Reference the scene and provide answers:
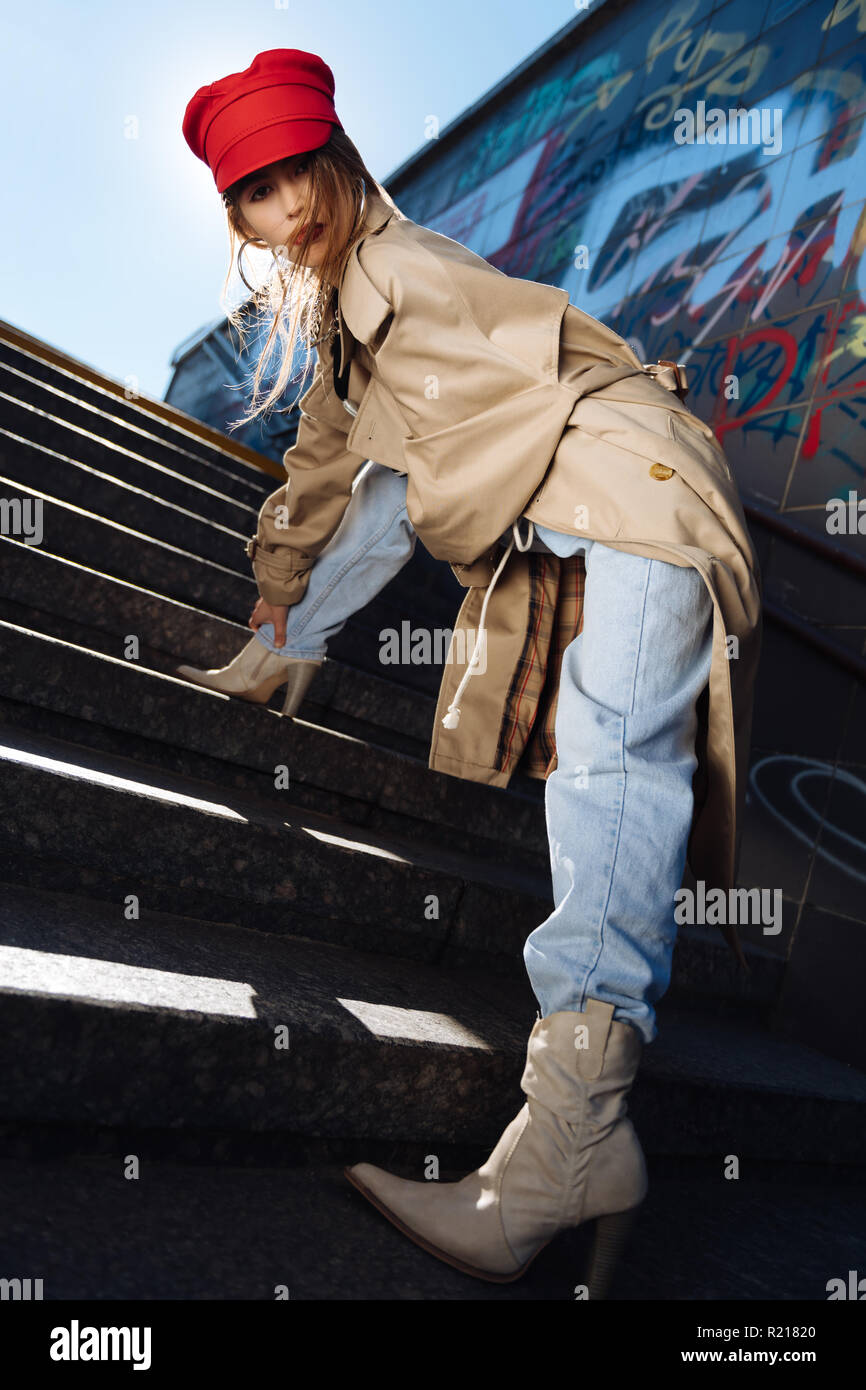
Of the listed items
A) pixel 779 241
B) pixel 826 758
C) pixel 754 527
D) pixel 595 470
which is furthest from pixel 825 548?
pixel 595 470

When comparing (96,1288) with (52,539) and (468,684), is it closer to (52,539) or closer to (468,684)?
(468,684)

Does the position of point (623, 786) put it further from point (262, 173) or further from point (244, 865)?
point (262, 173)

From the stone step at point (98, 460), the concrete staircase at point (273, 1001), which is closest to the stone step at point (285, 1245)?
the concrete staircase at point (273, 1001)

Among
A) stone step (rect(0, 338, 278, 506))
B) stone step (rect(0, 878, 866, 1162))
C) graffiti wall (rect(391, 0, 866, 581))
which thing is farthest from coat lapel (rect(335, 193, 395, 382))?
stone step (rect(0, 338, 278, 506))

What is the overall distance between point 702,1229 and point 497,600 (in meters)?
1.17

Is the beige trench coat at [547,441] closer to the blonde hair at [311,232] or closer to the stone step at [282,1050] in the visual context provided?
the blonde hair at [311,232]

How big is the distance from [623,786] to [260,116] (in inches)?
47.3

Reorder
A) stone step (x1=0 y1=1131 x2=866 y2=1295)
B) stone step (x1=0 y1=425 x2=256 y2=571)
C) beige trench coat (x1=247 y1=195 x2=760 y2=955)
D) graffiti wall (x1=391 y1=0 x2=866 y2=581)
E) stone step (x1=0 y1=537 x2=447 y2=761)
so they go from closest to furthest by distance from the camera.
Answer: stone step (x1=0 y1=1131 x2=866 y2=1295), beige trench coat (x1=247 y1=195 x2=760 y2=955), stone step (x1=0 y1=537 x2=447 y2=761), stone step (x1=0 y1=425 x2=256 y2=571), graffiti wall (x1=391 y1=0 x2=866 y2=581)

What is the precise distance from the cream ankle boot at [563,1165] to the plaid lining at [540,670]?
0.57m

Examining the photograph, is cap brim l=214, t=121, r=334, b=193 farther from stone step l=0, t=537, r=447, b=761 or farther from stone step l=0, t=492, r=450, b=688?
stone step l=0, t=492, r=450, b=688

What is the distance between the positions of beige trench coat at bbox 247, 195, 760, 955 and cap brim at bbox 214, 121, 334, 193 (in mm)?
154

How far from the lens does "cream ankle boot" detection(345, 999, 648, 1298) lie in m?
1.22

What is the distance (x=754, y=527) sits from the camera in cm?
332

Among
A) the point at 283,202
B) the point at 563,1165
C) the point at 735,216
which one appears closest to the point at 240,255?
the point at 283,202
